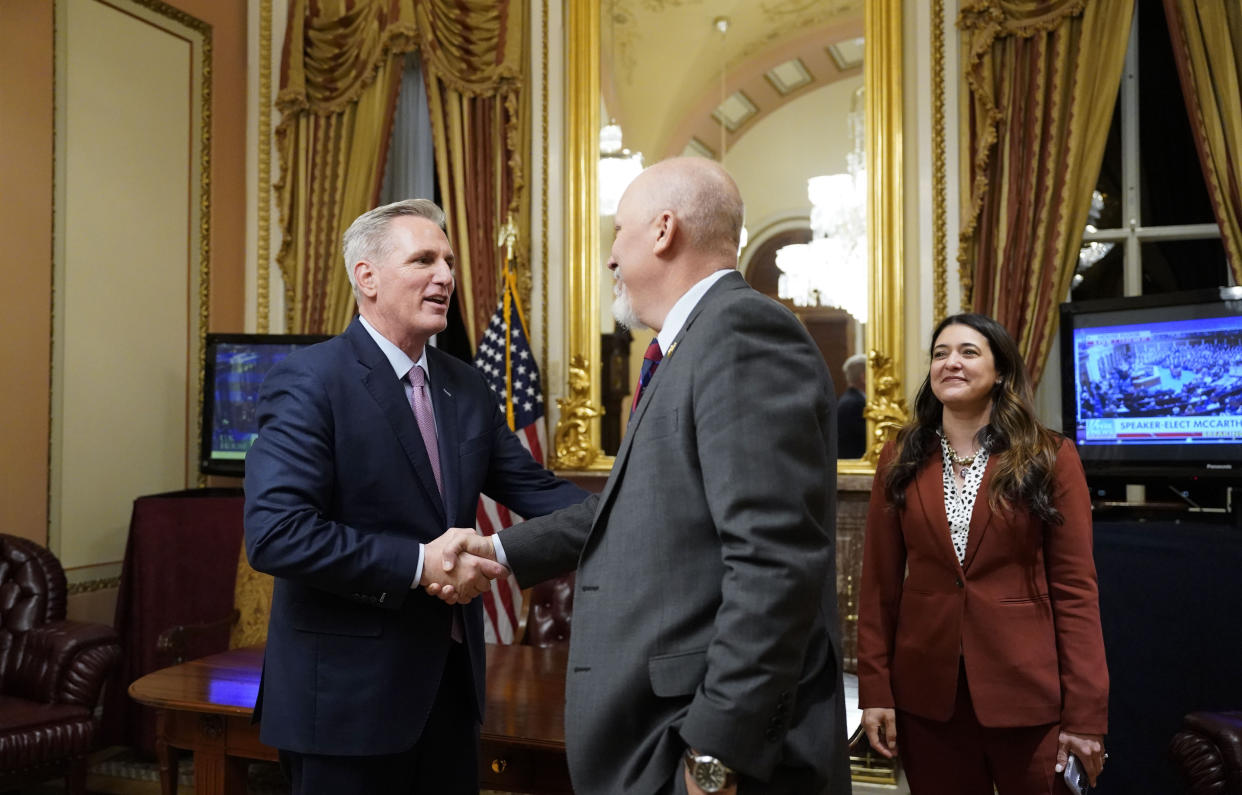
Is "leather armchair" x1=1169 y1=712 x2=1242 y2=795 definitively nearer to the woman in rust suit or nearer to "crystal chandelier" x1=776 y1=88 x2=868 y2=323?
the woman in rust suit

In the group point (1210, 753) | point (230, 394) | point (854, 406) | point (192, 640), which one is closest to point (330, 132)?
point (230, 394)

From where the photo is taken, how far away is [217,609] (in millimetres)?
4746

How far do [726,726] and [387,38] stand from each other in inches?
189

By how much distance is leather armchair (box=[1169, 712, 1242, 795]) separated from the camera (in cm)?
254

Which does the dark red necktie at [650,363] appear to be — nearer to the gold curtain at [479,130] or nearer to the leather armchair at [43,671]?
the leather armchair at [43,671]

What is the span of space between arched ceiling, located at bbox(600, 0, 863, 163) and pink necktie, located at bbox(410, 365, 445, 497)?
2.99 meters

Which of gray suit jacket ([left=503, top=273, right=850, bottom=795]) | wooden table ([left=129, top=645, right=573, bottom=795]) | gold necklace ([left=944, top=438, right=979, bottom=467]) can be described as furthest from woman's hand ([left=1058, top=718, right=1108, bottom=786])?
wooden table ([left=129, top=645, right=573, bottom=795])

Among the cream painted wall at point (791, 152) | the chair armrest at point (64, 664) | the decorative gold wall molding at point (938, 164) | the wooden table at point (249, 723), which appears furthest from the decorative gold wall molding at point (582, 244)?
the chair armrest at point (64, 664)

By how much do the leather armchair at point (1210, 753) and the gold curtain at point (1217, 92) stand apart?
2.16 m

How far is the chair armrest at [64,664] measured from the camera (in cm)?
384

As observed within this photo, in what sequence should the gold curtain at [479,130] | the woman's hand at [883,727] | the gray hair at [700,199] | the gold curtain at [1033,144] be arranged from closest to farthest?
1. the gray hair at [700,199]
2. the woman's hand at [883,727]
3. the gold curtain at [1033,144]
4. the gold curtain at [479,130]

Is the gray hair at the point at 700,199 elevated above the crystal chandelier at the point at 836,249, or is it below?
below

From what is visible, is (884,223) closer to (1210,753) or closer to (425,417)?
(1210,753)

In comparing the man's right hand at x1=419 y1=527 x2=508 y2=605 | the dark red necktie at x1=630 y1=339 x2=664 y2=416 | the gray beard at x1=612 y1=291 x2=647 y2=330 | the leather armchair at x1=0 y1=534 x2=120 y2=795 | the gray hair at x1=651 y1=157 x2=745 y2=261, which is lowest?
the leather armchair at x1=0 y1=534 x2=120 y2=795
